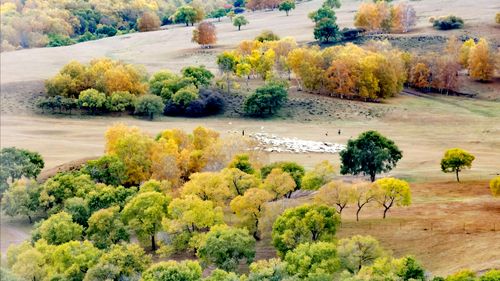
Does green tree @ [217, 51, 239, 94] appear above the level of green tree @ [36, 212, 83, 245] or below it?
above

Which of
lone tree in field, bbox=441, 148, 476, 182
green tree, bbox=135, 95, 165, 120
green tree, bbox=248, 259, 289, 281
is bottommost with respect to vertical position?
green tree, bbox=248, 259, 289, 281

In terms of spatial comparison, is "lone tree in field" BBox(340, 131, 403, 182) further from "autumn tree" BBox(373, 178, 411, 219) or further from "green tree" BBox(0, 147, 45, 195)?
"green tree" BBox(0, 147, 45, 195)

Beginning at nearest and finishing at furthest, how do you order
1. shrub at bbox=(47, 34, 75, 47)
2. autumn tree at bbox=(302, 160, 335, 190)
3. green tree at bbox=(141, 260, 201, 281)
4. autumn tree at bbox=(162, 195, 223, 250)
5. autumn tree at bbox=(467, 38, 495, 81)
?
1. green tree at bbox=(141, 260, 201, 281)
2. autumn tree at bbox=(162, 195, 223, 250)
3. autumn tree at bbox=(302, 160, 335, 190)
4. autumn tree at bbox=(467, 38, 495, 81)
5. shrub at bbox=(47, 34, 75, 47)

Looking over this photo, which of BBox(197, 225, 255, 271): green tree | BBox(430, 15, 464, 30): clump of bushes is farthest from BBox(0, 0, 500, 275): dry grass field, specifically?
BBox(197, 225, 255, 271): green tree

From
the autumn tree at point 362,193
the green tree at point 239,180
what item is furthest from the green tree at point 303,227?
the green tree at point 239,180

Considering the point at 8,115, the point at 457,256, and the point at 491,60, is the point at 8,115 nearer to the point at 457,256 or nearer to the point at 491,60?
the point at 457,256

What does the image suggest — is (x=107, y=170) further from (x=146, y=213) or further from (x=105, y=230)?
(x=146, y=213)

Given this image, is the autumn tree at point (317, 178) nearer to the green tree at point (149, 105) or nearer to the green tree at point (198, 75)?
the green tree at point (149, 105)
